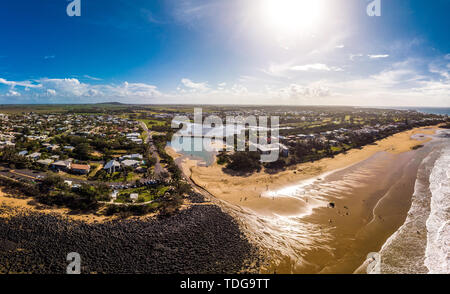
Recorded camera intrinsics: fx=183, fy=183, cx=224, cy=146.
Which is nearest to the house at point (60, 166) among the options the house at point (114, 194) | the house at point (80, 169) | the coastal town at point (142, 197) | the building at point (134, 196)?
the coastal town at point (142, 197)

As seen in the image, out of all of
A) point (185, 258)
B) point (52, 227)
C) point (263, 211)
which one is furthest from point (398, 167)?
point (52, 227)

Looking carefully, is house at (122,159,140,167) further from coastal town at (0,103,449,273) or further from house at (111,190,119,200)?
house at (111,190,119,200)

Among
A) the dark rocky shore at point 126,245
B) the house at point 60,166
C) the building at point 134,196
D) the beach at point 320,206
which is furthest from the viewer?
the house at point 60,166

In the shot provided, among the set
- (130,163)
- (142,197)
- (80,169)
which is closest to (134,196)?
(142,197)

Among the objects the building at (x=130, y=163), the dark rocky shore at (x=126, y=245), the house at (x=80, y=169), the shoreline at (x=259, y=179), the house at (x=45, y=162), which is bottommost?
the dark rocky shore at (x=126, y=245)

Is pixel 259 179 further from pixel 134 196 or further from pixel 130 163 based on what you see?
pixel 130 163

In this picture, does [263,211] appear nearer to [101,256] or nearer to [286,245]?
[286,245]

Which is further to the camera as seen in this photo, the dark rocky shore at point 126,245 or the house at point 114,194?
the house at point 114,194

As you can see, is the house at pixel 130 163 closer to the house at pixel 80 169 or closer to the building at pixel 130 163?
the building at pixel 130 163

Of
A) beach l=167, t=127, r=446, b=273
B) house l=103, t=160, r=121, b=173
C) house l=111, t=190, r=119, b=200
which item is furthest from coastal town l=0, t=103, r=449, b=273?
beach l=167, t=127, r=446, b=273
